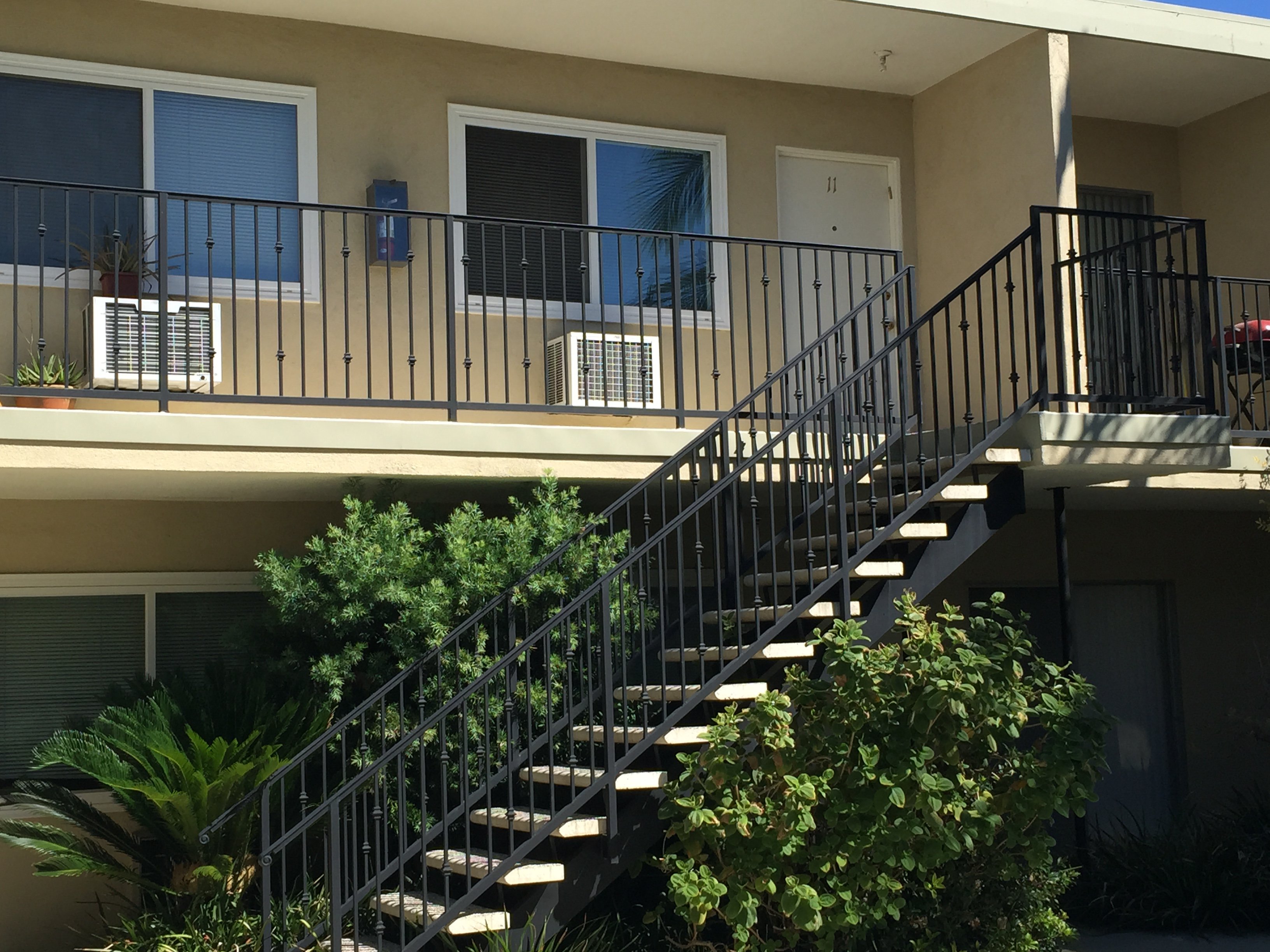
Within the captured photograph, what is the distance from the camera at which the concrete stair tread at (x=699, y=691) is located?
22.3 ft

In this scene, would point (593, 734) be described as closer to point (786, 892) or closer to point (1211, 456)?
point (786, 892)

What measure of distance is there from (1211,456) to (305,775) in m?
5.42

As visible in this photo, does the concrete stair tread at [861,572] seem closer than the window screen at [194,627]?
Yes

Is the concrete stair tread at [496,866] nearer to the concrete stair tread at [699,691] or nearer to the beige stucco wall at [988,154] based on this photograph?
the concrete stair tread at [699,691]

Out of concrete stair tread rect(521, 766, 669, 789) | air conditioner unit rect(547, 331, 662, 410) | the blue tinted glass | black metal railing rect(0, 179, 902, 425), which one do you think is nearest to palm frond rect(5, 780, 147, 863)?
black metal railing rect(0, 179, 902, 425)

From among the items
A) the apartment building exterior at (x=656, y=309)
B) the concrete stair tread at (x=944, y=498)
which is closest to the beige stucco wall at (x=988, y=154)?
the apartment building exterior at (x=656, y=309)

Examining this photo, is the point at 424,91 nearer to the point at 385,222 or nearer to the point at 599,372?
the point at 385,222

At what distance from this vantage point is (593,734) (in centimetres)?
686

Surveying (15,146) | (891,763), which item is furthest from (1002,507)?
(15,146)

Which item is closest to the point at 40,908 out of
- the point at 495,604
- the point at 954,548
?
the point at 495,604

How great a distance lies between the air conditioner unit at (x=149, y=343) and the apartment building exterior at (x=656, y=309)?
42mm

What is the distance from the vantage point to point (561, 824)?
21.4 ft

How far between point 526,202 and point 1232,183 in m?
5.95

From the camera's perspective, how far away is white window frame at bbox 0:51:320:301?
8703 millimetres
